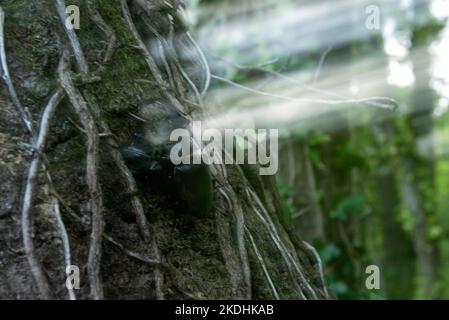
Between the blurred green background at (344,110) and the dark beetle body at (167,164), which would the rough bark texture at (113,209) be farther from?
the blurred green background at (344,110)

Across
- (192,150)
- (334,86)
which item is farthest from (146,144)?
(334,86)

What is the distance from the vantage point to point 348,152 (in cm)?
356

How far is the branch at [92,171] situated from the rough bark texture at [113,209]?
0.05 feet

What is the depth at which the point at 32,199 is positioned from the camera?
4.56ft

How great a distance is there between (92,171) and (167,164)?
0.19 m

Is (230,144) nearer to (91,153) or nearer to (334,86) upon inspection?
(91,153)

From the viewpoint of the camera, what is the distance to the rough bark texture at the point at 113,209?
4.58ft

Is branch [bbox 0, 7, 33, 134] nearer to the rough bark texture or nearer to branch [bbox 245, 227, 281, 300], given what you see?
the rough bark texture

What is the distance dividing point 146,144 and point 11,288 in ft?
1.57

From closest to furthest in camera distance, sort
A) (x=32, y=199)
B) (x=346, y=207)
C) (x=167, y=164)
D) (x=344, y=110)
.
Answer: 1. (x=32, y=199)
2. (x=167, y=164)
3. (x=346, y=207)
4. (x=344, y=110)

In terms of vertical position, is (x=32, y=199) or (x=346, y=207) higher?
(x=346, y=207)

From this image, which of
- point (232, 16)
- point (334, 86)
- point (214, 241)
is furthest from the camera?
point (232, 16)

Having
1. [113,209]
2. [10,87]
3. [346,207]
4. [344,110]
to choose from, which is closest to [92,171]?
[113,209]

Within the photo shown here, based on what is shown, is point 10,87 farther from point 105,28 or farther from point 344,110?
point 344,110
